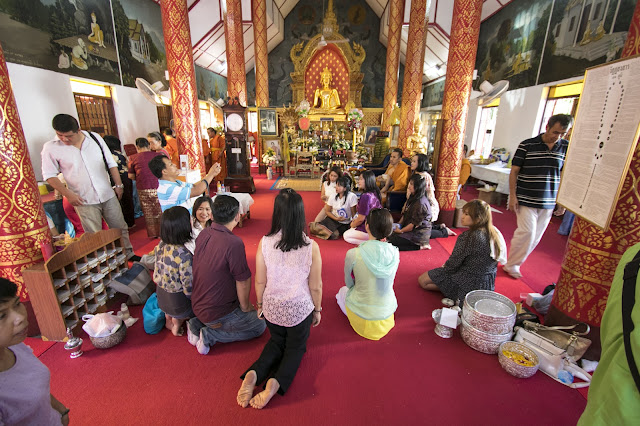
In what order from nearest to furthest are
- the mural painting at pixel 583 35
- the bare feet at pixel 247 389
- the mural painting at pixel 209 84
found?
1. the bare feet at pixel 247 389
2. the mural painting at pixel 583 35
3. the mural painting at pixel 209 84

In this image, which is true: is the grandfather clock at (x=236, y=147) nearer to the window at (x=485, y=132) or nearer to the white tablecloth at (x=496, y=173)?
the white tablecloth at (x=496, y=173)

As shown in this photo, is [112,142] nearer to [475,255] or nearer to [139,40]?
[475,255]

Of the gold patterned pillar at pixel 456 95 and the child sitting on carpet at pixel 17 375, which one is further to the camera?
the gold patterned pillar at pixel 456 95

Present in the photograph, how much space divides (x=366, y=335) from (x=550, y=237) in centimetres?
440

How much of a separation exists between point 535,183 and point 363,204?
2.03 meters

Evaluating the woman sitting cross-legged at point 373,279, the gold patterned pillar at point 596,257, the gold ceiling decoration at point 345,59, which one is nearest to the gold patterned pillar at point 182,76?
the woman sitting cross-legged at point 373,279

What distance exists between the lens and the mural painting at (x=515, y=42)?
7.64m

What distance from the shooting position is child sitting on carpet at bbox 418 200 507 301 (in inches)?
106

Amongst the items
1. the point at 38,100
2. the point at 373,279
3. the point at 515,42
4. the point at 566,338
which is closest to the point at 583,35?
the point at 515,42

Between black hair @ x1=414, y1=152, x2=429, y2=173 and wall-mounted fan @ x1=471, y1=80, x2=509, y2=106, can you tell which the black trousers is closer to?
black hair @ x1=414, y1=152, x2=429, y2=173

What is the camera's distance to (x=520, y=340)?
2383 mm

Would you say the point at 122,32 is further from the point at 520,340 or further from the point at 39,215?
the point at 520,340

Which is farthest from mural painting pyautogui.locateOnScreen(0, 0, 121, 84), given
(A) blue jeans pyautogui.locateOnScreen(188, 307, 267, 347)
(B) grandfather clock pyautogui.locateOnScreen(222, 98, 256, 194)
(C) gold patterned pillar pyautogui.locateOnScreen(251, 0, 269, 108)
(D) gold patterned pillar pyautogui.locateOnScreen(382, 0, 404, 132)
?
(D) gold patterned pillar pyautogui.locateOnScreen(382, 0, 404, 132)

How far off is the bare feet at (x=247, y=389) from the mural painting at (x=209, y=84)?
14109 millimetres
